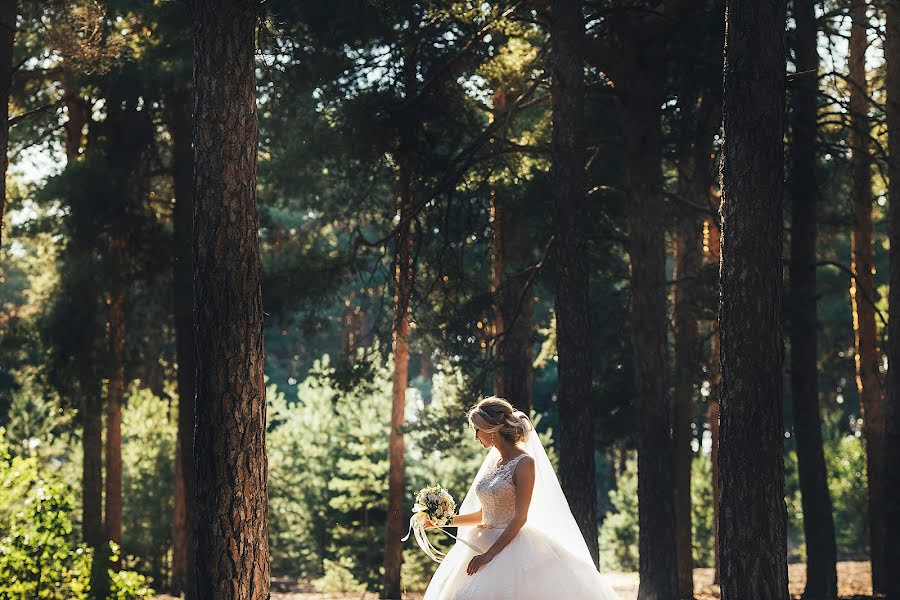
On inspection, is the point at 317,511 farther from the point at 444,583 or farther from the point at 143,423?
the point at 444,583

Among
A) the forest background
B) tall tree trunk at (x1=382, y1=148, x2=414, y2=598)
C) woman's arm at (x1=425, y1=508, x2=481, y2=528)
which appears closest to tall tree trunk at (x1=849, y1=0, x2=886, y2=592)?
the forest background

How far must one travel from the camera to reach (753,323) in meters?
7.69

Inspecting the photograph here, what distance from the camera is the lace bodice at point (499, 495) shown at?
23.6ft

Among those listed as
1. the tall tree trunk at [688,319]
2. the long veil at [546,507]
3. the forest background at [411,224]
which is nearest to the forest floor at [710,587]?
the forest background at [411,224]

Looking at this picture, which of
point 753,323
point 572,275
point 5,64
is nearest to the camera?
point 753,323

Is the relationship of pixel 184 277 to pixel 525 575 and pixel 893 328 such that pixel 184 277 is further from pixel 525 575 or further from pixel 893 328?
pixel 525 575

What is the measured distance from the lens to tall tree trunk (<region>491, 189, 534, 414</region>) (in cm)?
1809

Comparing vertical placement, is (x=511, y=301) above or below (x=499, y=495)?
above

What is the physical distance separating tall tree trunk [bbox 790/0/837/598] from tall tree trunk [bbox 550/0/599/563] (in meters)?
4.69

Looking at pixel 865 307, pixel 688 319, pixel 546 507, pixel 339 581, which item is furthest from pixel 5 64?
pixel 339 581

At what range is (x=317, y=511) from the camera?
25.9 meters

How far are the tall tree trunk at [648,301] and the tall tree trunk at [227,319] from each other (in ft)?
22.1

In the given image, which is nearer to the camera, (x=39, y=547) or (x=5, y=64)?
(x=5, y=64)

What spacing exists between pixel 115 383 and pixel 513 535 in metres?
14.8
